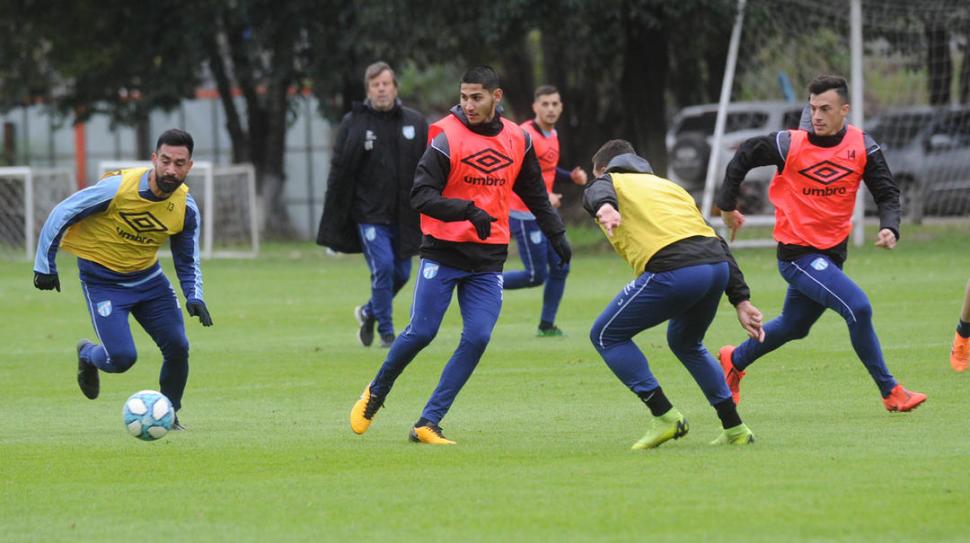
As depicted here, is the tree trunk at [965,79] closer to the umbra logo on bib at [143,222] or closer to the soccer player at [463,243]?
the soccer player at [463,243]

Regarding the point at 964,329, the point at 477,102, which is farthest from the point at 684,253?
the point at 964,329

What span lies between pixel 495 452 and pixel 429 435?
50 centimetres

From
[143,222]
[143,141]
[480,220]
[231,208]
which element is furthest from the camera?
[143,141]

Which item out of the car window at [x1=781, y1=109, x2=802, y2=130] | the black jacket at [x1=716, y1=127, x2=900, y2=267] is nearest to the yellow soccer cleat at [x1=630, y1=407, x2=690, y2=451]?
the black jacket at [x1=716, y1=127, x2=900, y2=267]

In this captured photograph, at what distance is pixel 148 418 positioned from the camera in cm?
894

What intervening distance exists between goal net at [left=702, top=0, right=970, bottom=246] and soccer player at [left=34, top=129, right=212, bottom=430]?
15.8 meters

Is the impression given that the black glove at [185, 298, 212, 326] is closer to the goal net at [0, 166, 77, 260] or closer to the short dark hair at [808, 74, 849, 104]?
the short dark hair at [808, 74, 849, 104]

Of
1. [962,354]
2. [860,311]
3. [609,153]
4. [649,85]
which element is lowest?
[962,354]

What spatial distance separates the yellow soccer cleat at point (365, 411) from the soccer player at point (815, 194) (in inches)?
92.8

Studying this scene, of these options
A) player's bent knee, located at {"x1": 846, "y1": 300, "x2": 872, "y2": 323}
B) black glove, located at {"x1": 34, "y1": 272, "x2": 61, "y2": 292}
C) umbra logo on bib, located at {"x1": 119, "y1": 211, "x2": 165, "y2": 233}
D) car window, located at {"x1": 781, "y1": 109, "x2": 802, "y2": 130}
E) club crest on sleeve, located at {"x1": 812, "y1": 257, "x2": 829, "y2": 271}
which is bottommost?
car window, located at {"x1": 781, "y1": 109, "x2": 802, "y2": 130}

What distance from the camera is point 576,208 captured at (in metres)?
33.8

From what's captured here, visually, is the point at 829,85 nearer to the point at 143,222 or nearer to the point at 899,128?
the point at 143,222

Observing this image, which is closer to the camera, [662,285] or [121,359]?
[662,285]

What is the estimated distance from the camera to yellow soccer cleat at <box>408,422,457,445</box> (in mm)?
8773
